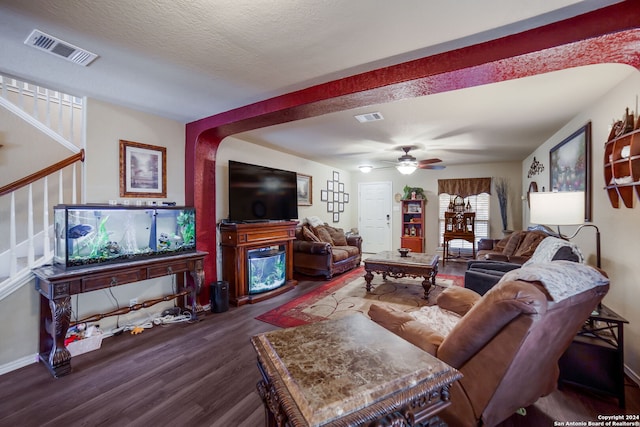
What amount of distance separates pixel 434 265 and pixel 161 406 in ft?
11.3

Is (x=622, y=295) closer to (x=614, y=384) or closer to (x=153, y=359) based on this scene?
(x=614, y=384)

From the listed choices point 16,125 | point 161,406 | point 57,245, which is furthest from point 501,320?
point 16,125

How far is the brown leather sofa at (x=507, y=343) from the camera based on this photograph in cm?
114

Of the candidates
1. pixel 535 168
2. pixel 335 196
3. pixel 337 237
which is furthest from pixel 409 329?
pixel 335 196

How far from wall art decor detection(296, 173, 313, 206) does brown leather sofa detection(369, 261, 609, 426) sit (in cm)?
448

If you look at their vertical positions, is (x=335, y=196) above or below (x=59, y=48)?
below

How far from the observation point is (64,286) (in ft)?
7.25

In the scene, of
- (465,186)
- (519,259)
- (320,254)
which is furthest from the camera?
(465,186)

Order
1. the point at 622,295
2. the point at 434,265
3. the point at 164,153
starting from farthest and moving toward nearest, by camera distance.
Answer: the point at 434,265 → the point at 164,153 → the point at 622,295

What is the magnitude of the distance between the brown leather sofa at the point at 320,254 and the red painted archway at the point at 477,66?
250cm

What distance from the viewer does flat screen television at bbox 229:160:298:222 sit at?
13.0 ft

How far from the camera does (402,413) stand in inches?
32.4

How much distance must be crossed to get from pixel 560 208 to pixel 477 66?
4.76ft

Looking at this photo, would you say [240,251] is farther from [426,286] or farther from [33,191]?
[426,286]
